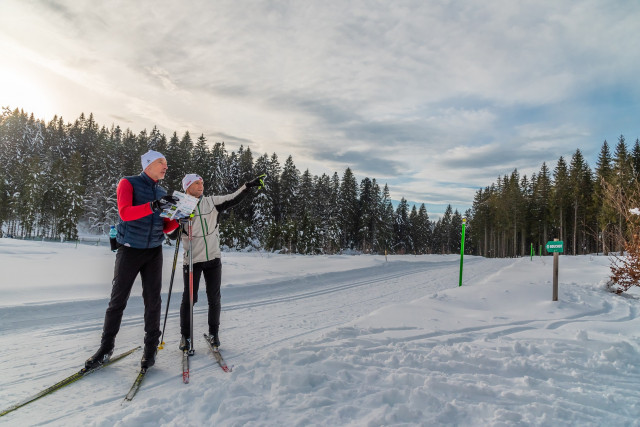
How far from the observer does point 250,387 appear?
3.13 m

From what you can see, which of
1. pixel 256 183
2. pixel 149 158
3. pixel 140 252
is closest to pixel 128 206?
pixel 140 252

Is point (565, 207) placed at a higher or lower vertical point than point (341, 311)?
higher

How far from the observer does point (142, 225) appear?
12.3 feet

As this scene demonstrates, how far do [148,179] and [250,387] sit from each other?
8.55ft

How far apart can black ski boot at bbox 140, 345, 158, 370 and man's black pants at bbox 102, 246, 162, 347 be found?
0.14 feet

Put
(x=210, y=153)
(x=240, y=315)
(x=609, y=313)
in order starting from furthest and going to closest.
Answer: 1. (x=210, y=153)
2. (x=609, y=313)
3. (x=240, y=315)

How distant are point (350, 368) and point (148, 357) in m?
2.23

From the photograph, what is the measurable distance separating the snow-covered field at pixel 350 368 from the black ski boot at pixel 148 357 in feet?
0.33

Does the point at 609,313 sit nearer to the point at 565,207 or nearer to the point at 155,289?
the point at 155,289

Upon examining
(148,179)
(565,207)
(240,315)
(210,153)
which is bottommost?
(240,315)

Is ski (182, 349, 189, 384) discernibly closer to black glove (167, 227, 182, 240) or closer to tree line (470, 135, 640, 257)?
black glove (167, 227, 182, 240)

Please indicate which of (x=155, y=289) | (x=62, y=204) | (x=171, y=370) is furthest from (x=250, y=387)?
(x=62, y=204)

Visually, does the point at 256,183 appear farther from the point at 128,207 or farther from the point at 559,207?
the point at 559,207

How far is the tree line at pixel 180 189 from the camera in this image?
4388 cm
